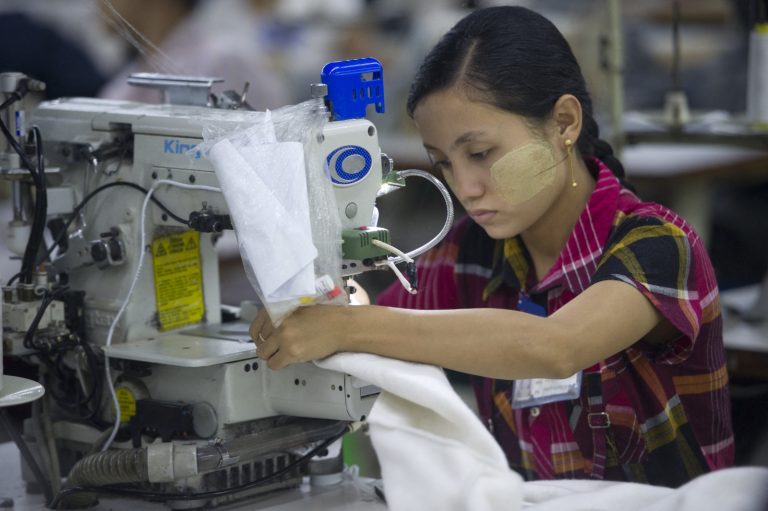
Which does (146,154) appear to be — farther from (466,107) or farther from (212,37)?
(212,37)

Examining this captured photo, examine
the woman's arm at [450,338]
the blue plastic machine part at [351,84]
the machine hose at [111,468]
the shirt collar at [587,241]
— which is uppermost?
the blue plastic machine part at [351,84]

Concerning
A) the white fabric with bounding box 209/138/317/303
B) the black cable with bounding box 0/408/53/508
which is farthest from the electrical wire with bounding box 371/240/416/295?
the black cable with bounding box 0/408/53/508

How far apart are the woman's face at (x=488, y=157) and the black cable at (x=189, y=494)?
384 mm

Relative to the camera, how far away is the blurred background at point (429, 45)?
236cm

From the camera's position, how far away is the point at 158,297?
1626mm

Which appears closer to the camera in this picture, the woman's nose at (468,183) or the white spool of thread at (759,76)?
the woman's nose at (468,183)

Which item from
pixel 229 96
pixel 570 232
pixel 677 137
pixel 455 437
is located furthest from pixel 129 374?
pixel 677 137

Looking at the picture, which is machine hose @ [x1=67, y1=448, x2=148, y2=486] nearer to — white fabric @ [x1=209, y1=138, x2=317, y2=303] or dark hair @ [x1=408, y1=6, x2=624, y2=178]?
white fabric @ [x1=209, y1=138, x2=317, y2=303]

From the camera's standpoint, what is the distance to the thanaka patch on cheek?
5.19ft

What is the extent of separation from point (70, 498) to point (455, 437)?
1.96 ft

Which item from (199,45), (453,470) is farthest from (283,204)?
(199,45)

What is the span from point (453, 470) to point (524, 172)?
546 mm

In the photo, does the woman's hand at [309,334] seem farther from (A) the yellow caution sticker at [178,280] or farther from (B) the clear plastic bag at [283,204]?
(A) the yellow caution sticker at [178,280]

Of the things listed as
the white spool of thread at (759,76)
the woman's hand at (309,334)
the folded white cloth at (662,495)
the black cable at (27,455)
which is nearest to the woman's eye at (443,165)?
the woman's hand at (309,334)
